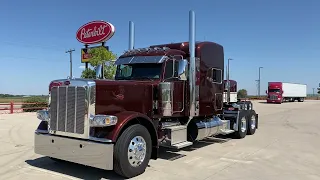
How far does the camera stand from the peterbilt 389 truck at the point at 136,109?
6.05 meters

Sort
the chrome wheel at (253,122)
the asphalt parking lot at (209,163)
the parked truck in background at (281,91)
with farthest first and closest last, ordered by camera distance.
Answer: the parked truck in background at (281,91), the chrome wheel at (253,122), the asphalt parking lot at (209,163)

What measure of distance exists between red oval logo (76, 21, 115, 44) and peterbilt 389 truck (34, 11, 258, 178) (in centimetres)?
1514

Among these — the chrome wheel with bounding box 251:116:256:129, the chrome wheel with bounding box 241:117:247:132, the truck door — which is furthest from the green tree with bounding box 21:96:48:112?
the truck door

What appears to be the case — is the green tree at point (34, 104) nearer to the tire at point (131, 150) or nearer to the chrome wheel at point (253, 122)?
the chrome wheel at point (253, 122)

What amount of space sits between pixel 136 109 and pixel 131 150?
3.88 feet

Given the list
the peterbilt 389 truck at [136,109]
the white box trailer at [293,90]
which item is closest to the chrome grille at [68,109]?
the peterbilt 389 truck at [136,109]

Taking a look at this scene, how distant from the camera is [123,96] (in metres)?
6.82

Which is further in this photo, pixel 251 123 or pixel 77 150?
pixel 251 123

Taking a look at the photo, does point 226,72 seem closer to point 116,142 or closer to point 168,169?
point 168,169

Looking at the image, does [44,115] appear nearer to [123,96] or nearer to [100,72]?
[123,96]

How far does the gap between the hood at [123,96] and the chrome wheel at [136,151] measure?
29.0 inches

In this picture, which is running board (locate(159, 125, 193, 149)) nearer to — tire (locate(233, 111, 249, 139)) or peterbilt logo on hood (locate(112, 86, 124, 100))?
peterbilt logo on hood (locate(112, 86, 124, 100))

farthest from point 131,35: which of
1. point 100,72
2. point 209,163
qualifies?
point 209,163

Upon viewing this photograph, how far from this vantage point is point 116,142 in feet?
19.7
